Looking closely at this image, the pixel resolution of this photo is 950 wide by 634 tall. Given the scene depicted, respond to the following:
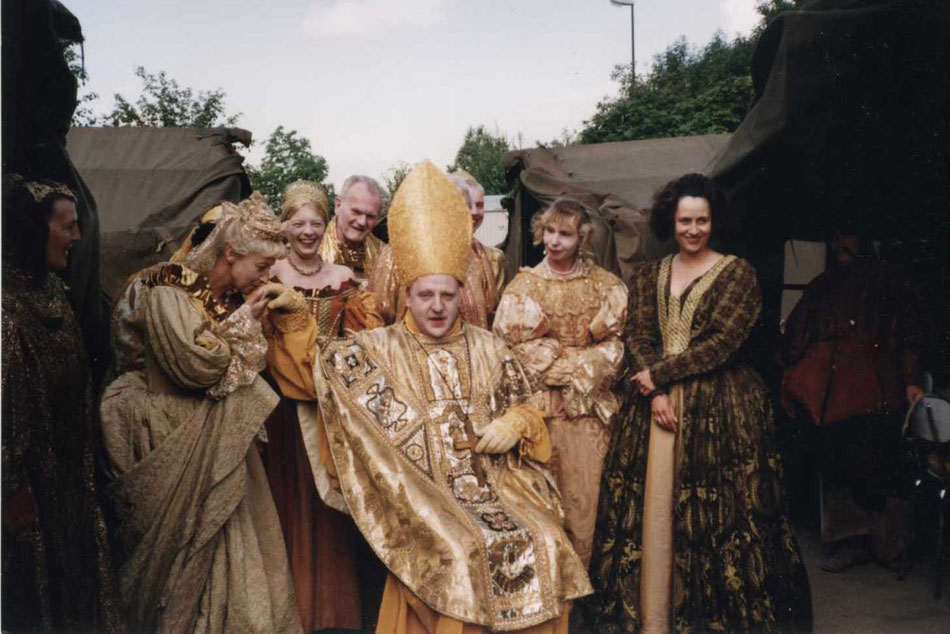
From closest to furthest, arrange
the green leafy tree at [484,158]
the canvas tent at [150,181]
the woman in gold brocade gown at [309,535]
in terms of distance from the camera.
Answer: the woman in gold brocade gown at [309,535]
the canvas tent at [150,181]
the green leafy tree at [484,158]

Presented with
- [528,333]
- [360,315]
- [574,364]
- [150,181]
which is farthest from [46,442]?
[150,181]

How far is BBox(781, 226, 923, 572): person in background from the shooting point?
14.1 feet

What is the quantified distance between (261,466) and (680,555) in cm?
183

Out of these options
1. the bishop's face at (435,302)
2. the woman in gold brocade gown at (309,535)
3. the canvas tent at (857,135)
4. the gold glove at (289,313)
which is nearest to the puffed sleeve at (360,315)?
the woman in gold brocade gown at (309,535)

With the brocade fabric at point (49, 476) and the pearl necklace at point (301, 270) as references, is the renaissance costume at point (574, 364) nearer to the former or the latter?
the pearl necklace at point (301, 270)

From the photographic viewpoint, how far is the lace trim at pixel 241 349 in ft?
10.2

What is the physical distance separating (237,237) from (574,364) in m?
1.62

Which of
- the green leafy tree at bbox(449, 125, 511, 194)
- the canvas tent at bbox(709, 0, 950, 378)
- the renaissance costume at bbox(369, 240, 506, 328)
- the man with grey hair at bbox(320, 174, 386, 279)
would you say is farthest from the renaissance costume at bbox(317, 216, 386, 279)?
the green leafy tree at bbox(449, 125, 511, 194)

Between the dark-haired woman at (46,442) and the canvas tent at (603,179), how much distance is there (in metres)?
3.77

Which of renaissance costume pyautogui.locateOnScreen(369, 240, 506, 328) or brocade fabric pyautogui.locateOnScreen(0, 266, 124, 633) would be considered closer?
brocade fabric pyautogui.locateOnScreen(0, 266, 124, 633)

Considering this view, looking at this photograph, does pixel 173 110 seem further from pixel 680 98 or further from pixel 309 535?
pixel 680 98

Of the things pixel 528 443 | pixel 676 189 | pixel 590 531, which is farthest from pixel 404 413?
pixel 676 189

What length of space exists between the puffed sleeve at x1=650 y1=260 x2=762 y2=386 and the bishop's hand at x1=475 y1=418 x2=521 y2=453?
87cm

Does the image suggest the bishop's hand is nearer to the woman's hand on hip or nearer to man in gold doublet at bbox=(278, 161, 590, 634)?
man in gold doublet at bbox=(278, 161, 590, 634)
